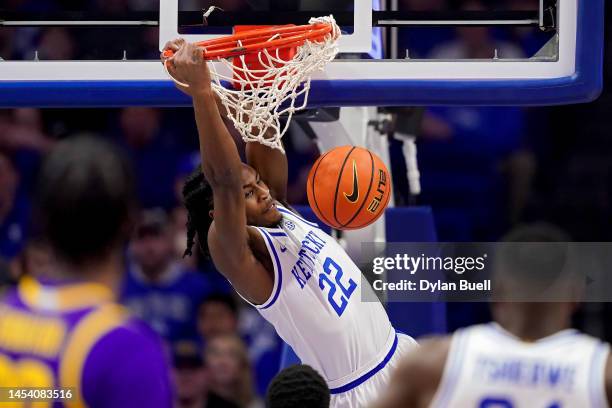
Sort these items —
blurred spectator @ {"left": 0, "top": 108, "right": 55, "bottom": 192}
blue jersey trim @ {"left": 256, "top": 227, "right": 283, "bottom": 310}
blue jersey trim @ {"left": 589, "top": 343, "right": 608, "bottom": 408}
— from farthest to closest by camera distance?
blurred spectator @ {"left": 0, "top": 108, "right": 55, "bottom": 192} < blue jersey trim @ {"left": 256, "top": 227, "right": 283, "bottom": 310} < blue jersey trim @ {"left": 589, "top": 343, "right": 608, "bottom": 408}

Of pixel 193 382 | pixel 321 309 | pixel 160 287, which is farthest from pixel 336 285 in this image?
pixel 160 287

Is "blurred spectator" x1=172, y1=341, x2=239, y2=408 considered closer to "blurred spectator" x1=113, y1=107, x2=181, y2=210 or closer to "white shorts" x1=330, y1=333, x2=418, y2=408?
Answer: "blurred spectator" x1=113, y1=107, x2=181, y2=210

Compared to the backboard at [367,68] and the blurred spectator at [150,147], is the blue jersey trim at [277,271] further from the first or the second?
the blurred spectator at [150,147]

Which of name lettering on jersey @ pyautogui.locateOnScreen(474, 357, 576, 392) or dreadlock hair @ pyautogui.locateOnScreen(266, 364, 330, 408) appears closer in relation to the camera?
name lettering on jersey @ pyautogui.locateOnScreen(474, 357, 576, 392)

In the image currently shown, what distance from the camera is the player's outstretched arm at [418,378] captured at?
7.51ft

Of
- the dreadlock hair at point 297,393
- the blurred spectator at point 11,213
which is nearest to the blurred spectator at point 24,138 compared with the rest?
the blurred spectator at point 11,213

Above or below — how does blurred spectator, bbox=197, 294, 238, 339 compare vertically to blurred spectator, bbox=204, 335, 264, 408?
above

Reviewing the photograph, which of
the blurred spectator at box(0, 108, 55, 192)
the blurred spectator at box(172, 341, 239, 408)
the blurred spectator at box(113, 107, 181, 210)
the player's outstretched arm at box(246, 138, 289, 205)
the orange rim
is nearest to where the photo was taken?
A: the orange rim

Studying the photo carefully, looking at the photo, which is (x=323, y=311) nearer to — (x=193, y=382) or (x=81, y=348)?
(x=81, y=348)

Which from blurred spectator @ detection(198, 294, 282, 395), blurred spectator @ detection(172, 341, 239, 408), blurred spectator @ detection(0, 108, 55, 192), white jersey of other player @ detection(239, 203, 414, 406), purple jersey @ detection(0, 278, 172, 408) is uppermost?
purple jersey @ detection(0, 278, 172, 408)

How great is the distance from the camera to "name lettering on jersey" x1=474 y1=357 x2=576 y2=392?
223cm

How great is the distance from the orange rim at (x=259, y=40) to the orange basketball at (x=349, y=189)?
1.53 ft

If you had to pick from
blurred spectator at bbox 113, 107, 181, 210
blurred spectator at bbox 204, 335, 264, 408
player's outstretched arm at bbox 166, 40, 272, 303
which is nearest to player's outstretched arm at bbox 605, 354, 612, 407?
player's outstretched arm at bbox 166, 40, 272, 303

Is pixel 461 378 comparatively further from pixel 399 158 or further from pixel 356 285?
pixel 399 158
